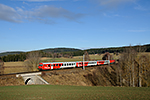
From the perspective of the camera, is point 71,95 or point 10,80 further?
point 10,80

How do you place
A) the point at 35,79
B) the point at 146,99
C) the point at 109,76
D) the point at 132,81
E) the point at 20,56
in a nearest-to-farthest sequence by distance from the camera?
the point at 146,99 → the point at 35,79 → the point at 132,81 → the point at 109,76 → the point at 20,56

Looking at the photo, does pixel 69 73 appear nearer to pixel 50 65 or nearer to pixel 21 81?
pixel 50 65

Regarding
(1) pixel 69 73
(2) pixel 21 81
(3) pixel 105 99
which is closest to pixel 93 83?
(1) pixel 69 73

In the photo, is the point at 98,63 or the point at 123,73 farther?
the point at 98,63

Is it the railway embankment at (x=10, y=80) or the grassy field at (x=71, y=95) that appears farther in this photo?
the railway embankment at (x=10, y=80)

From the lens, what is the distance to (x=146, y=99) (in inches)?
625

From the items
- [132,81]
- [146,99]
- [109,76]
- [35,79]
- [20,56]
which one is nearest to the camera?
[146,99]

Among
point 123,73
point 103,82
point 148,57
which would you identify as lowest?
point 103,82

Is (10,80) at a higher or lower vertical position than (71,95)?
lower

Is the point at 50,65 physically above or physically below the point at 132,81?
above

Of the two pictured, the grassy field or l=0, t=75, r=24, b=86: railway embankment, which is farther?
l=0, t=75, r=24, b=86: railway embankment

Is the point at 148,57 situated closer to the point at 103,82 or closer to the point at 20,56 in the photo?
the point at 103,82

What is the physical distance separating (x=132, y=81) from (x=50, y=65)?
26840mm

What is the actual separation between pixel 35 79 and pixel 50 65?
43.1 ft
